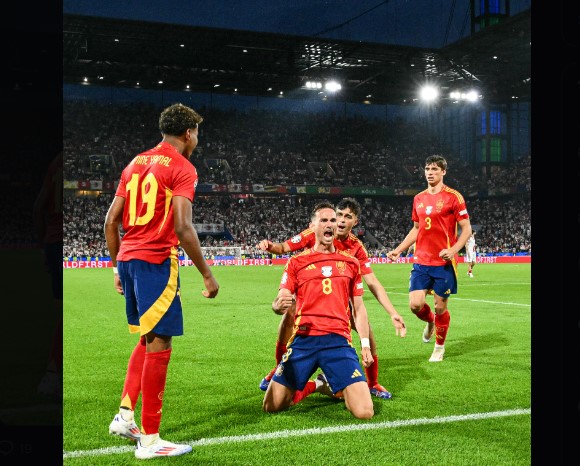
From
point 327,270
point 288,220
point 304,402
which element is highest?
point 288,220

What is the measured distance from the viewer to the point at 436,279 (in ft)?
27.0

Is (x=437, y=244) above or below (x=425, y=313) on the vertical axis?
above

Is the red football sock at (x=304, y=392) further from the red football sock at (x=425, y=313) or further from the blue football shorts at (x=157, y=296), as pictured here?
the red football sock at (x=425, y=313)

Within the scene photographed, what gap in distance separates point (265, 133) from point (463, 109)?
20.1m

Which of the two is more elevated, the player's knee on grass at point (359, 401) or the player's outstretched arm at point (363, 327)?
the player's outstretched arm at point (363, 327)

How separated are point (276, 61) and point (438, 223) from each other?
37.4 m

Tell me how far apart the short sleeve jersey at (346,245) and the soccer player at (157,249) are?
6.97ft

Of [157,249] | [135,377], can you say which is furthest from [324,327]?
[157,249]

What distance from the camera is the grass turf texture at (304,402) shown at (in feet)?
14.1

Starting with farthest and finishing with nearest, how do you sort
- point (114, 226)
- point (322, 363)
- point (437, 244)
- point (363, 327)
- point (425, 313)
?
point (425, 313)
point (437, 244)
point (363, 327)
point (322, 363)
point (114, 226)

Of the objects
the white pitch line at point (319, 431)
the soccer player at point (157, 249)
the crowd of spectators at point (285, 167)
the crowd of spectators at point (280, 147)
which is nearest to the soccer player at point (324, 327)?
the white pitch line at point (319, 431)

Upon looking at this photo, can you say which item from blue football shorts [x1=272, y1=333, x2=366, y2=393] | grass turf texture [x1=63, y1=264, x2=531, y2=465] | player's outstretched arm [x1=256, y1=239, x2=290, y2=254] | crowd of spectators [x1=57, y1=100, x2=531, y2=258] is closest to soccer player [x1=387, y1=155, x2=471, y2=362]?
grass turf texture [x1=63, y1=264, x2=531, y2=465]

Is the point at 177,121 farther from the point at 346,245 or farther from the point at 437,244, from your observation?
the point at 437,244
